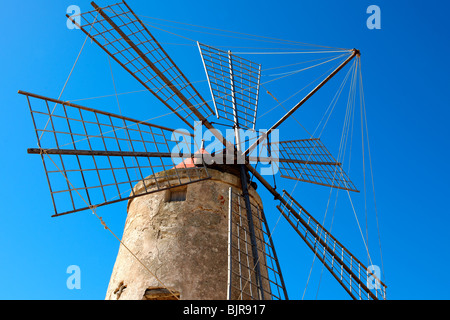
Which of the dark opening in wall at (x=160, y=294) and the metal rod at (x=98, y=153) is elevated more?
the metal rod at (x=98, y=153)

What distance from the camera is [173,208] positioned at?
5.01 metres

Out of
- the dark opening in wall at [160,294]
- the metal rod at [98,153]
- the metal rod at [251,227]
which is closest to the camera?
the metal rod at [98,153]

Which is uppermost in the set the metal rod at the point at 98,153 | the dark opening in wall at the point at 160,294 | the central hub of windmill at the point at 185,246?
the metal rod at the point at 98,153

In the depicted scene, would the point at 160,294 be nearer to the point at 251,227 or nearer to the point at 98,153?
the point at 251,227

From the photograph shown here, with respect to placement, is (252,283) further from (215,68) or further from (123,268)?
(215,68)

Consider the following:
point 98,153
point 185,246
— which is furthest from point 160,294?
point 98,153

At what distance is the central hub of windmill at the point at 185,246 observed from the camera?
14.4ft

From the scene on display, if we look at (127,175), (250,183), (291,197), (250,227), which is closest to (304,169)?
(291,197)

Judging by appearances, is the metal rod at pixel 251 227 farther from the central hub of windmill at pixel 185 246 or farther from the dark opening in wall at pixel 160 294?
the dark opening in wall at pixel 160 294

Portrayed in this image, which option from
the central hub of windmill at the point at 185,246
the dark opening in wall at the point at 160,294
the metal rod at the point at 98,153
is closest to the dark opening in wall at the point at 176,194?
the central hub of windmill at the point at 185,246

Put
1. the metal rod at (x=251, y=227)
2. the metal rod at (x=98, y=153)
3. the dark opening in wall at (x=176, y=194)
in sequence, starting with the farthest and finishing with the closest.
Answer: the dark opening in wall at (x=176, y=194) < the metal rod at (x=251, y=227) < the metal rod at (x=98, y=153)

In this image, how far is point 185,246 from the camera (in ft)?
15.2

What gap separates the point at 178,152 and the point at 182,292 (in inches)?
69.3

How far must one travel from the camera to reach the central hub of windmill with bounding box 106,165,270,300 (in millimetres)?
4383
